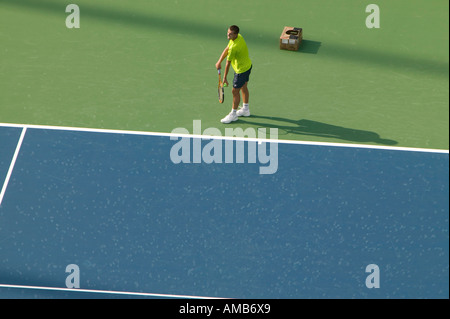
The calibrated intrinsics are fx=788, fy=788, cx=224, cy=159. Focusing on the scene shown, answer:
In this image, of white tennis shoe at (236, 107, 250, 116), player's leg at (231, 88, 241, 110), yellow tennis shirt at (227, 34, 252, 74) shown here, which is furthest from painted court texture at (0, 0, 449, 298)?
yellow tennis shirt at (227, 34, 252, 74)

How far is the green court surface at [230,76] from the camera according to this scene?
14.2m

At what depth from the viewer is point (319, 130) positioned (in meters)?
14.0

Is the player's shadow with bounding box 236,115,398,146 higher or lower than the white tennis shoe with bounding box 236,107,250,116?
lower

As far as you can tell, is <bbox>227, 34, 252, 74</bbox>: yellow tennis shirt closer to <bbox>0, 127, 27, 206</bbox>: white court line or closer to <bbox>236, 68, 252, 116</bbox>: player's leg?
<bbox>236, 68, 252, 116</bbox>: player's leg

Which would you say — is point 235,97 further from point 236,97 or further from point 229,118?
point 229,118

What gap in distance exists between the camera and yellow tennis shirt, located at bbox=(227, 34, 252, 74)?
13.3m

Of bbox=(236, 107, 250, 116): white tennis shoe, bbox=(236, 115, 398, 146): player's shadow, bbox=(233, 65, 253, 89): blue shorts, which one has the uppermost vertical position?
bbox=(233, 65, 253, 89): blue shorts

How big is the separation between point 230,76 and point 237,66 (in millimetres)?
1808

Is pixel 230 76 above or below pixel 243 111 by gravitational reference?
above

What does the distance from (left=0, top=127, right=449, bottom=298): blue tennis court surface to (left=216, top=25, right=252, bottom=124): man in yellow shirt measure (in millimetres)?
1211

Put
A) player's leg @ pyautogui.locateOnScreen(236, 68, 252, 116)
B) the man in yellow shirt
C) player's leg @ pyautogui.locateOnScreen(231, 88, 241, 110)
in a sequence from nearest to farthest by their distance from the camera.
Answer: the man in yellow shirt
player's leg @ pyautogui.locateOnScreen(231, 88, 241, 110)
player's leg @ pyautogui.locateOnScreen(236, 68, 252, 116)

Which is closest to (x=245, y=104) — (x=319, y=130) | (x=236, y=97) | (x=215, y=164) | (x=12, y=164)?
(x=236, y=97)

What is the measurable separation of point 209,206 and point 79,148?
2.64 metres

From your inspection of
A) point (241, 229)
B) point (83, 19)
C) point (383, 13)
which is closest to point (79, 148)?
point (241, 229)
